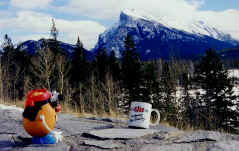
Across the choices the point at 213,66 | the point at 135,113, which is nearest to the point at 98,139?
the point at 135,113

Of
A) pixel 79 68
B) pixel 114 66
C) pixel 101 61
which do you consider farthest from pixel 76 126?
pixel 101 61

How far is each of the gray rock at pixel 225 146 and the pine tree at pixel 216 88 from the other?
812 inches

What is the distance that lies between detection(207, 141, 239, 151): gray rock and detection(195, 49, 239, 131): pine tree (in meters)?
20.6

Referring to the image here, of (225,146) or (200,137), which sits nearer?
(225,146)

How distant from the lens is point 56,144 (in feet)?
8.40

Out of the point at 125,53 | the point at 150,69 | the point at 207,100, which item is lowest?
the point at 207,100

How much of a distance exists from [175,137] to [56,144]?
1159 millimetres

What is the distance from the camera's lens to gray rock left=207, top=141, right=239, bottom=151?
2.21 metres

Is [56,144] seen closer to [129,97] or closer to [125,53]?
[129,97]

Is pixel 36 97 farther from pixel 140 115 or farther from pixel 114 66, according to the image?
pixel 114 66

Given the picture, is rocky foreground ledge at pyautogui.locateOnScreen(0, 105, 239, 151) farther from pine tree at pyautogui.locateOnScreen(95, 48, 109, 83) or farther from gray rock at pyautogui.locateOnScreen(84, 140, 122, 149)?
pine tree at pyautogui.locateOnScreen(95, 48, 109, 83)

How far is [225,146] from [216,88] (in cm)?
2316

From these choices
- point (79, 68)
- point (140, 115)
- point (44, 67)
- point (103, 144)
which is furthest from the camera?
point (79, 68)

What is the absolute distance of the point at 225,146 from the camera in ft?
7.41
